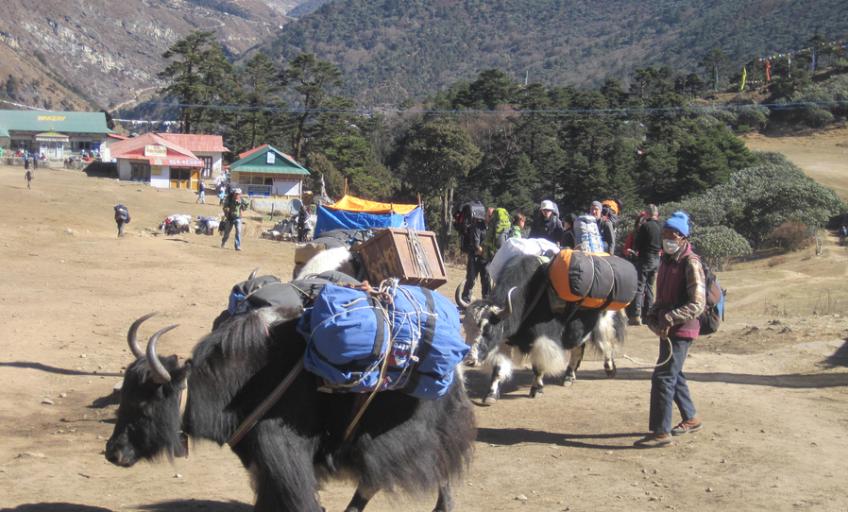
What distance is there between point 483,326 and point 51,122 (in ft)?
265

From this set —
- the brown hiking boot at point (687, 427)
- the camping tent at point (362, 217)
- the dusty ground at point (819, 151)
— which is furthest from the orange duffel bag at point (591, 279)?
the dusty ground at point (819, 151)

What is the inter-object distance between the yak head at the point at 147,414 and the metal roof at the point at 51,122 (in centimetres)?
8129

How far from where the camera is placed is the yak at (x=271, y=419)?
4566 millimetres

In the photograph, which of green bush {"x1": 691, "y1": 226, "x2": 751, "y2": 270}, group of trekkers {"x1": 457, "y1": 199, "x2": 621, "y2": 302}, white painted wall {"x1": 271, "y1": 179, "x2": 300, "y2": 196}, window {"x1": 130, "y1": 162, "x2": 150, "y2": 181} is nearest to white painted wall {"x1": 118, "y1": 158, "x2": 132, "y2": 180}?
window {"x1": 130, "y1": 162, "x2": 150, "y2": 181}

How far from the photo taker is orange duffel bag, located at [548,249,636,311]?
833 centimetres

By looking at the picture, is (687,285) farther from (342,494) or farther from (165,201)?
(165,201)

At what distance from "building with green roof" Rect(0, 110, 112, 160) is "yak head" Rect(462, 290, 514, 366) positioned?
77.8m

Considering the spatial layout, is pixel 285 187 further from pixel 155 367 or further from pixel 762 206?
pixel 155 367

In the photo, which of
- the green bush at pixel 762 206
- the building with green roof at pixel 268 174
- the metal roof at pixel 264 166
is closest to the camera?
the green bush at pixel 762 206

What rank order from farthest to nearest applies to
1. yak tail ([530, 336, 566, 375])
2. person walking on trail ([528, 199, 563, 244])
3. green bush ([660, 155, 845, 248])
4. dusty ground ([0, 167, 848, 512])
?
green bush ([660, 155, 845, 248]) < person walking on trail ([528, 199, 563, 244]) < yak tail ([530, 336, 566, 375]) < dusty ground ([0, 167, 848, 512])

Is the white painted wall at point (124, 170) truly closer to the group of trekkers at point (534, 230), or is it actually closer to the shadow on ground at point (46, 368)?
the group of trekkers at point (534, 230)

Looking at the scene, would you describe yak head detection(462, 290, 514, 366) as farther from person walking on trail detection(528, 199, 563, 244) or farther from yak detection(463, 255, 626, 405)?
person walking on trail detection(528, 199, 563, 244)

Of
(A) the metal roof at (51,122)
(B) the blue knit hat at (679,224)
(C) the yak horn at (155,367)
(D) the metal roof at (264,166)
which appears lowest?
(C) the yak horn at (155,367)

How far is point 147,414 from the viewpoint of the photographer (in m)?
4.60
